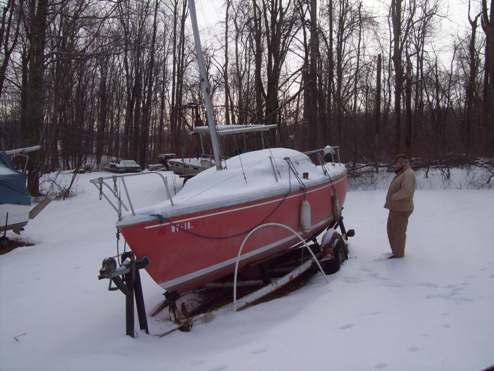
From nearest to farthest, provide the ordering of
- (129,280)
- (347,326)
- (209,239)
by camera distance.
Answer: (347,326) → (129,280) → (209,239)

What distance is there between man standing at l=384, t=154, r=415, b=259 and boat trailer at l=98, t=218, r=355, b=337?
0.78 m

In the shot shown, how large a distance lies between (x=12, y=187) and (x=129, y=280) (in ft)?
18.3

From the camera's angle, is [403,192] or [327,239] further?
[327,239]

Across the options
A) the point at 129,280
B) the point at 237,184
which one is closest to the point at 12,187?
the point at 237,184

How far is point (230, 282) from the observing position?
5855mm

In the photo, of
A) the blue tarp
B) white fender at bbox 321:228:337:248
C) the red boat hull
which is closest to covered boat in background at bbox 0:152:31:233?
the blue tarp

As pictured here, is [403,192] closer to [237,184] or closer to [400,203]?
[400,203]

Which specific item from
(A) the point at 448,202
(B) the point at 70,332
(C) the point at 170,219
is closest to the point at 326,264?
(C) the point at 170,219

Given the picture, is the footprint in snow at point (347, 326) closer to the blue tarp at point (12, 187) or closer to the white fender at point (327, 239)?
the white fender at point (327, 239)

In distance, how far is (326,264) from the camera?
6535mm

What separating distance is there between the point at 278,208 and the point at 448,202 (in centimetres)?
783

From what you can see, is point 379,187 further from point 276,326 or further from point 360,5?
point 276,326

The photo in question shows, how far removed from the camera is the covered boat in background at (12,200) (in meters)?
8.70

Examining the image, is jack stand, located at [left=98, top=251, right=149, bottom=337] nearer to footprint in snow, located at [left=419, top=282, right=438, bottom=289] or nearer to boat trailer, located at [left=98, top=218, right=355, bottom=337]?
boat trailer, located at [left=98, top=218, right=355, bottom=337]
